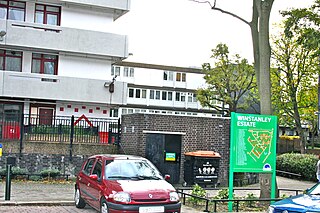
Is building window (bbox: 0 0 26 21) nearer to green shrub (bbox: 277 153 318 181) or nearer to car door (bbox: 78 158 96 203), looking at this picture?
green shrub (bbox: 277 153 318 181)

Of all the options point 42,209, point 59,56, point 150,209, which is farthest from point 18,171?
point 59,56

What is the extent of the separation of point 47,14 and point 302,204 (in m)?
24.1

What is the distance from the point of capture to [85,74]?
30531 mm

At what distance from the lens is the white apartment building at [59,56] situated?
2834 cm

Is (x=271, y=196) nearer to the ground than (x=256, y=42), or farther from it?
nearer to the ground

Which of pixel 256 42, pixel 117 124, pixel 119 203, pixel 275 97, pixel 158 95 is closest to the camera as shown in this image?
pixel 119 203

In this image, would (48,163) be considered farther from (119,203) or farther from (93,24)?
(93,24)

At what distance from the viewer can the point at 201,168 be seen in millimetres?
18750

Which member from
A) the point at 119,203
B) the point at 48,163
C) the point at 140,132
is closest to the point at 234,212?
the point at 119,203

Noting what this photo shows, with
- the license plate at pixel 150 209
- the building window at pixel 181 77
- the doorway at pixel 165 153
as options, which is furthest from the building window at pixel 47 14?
the building window at pixel 181 77

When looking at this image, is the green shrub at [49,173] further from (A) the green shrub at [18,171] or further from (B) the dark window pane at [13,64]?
(B) the dark window pane at [13,64]

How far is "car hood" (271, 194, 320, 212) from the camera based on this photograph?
879cm

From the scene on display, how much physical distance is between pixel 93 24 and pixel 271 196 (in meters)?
20.0

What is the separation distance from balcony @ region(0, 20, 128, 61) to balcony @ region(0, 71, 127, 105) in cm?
167
